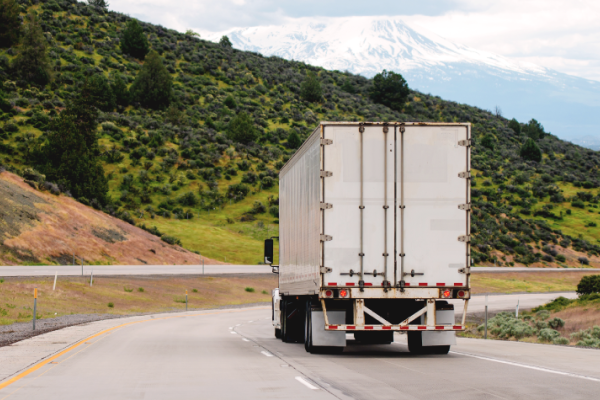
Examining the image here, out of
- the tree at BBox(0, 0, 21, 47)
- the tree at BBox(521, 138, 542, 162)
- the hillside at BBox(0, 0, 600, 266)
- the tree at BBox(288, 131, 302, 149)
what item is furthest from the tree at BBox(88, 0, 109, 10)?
the tree at BBox(521, 138, 542, 162)

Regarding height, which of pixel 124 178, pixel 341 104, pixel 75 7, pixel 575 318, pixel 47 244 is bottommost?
pixel 575 318

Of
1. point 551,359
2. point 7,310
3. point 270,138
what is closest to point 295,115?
point 270,138

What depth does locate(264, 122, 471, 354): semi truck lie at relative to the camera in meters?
13.9

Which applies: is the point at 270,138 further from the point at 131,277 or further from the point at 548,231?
the point at 131,277

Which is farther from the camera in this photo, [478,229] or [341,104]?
[341,104]

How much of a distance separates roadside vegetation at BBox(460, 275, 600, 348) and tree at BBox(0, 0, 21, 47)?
79070 mm

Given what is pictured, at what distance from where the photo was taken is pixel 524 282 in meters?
63.4

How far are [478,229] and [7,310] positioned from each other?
5772 cm

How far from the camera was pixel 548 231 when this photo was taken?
82.9 meters

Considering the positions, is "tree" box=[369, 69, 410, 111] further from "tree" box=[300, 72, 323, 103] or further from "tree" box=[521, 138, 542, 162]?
"tree" box=[521, 138, 542, 162]

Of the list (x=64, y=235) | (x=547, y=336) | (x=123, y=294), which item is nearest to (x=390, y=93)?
(x=64, y=235)

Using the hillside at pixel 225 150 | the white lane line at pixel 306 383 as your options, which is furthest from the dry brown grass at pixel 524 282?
the white lane line at pixel 306 383

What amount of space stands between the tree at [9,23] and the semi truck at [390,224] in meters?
88.6

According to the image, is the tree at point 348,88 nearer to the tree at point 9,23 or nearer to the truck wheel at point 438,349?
the tree at point 9,23
